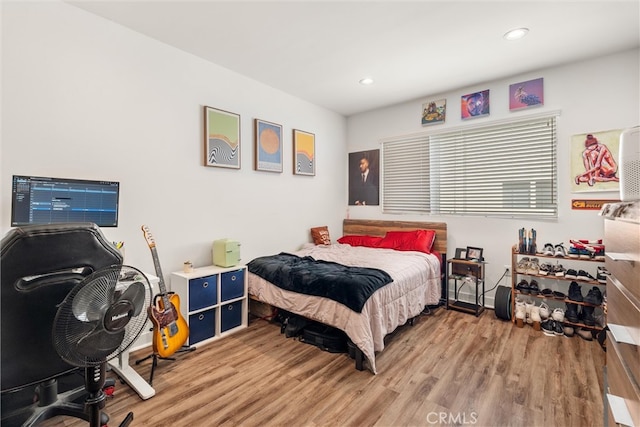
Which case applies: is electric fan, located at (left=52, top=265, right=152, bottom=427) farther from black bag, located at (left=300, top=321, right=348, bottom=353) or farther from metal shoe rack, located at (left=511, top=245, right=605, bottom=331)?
metal shoe rack, located at (left=511, top=245, right=605, bottom=331)

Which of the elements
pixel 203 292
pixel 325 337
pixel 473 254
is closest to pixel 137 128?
pixel 203 292

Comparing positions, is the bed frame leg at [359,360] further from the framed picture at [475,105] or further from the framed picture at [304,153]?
the framed picture at [475,105]

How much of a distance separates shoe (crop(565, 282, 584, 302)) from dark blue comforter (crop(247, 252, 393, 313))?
183 cm

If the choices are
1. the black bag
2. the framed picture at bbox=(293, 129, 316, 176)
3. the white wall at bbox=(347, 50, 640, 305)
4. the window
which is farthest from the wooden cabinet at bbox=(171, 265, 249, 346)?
the white wall at bbox=(347, 50, 640, 305)

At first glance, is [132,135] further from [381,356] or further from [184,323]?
[381,356]

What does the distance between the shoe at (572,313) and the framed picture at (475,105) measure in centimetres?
225

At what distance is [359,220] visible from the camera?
4789 mm

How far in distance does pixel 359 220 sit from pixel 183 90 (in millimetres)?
3020

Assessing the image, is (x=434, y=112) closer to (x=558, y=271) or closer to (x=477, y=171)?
(x=477, y=171)

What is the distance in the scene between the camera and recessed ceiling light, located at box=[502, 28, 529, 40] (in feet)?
8.20

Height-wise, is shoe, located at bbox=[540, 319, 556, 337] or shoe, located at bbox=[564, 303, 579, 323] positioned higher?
shoe, located at bbox=[564, 303, 579, 323]

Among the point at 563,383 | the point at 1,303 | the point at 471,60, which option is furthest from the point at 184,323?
the point at 471,60

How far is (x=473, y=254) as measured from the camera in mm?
3627

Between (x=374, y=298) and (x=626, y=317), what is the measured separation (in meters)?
1.57
